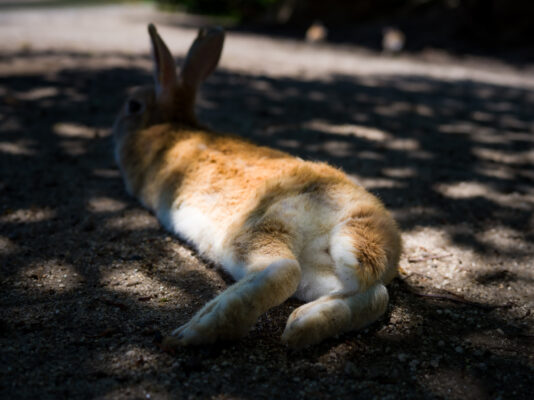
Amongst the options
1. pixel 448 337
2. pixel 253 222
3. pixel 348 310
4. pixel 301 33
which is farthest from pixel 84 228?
pixel 301 33

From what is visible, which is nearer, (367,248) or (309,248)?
(367,248)

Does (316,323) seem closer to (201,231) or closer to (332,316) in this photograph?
(332,316)

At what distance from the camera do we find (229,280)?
8.77ft

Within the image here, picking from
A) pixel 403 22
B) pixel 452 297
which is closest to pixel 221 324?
pixel 452 297

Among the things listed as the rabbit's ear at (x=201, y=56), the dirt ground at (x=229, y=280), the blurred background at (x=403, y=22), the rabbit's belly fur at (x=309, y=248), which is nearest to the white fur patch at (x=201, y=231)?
the rabbit's belly fur at (x=309, y=248)

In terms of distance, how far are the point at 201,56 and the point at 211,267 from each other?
1.83m

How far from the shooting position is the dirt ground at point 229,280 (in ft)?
6.42

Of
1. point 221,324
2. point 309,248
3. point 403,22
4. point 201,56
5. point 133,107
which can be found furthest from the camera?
point 403,22

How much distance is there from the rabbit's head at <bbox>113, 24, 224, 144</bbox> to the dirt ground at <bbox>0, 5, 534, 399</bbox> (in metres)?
0.62

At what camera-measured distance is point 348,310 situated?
2.13 m

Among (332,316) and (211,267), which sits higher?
(332,316)

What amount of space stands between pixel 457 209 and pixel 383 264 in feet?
5.39

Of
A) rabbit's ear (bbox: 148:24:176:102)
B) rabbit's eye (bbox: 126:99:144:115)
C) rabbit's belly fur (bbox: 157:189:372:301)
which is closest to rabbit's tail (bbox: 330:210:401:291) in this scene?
rabbit's belly fur (bbox: 157:189:372:301)

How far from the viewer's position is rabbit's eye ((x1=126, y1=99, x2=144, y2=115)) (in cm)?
395
